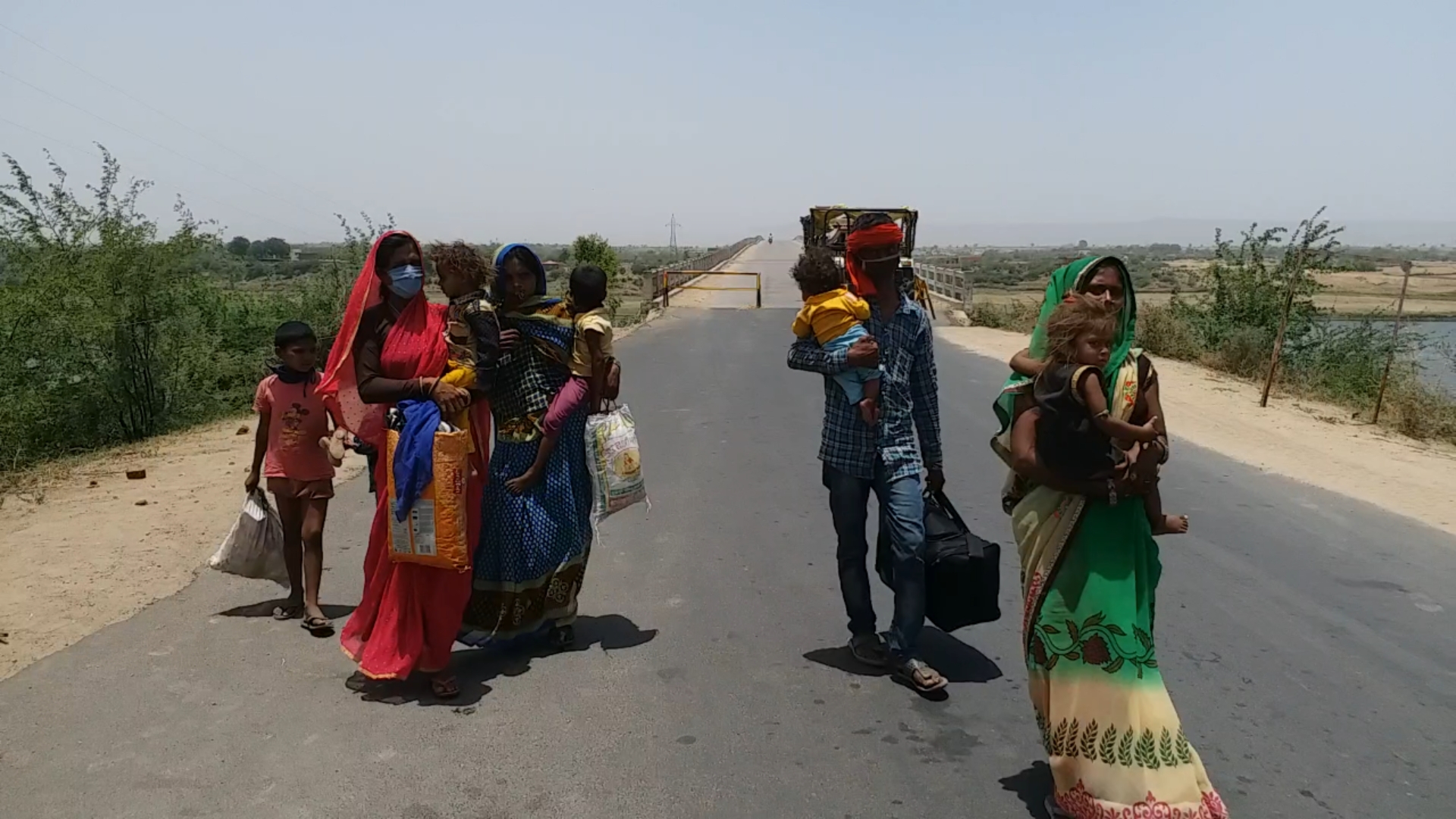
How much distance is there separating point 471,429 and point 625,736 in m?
1.39

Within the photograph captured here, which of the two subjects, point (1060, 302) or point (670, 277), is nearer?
point (1060, 302)

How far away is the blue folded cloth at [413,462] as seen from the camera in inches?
167

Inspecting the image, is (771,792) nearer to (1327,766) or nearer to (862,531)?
(862,531)

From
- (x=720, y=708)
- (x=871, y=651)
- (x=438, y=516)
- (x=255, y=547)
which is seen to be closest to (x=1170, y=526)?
(x=871, y=651)

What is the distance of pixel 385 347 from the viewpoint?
4309 mm

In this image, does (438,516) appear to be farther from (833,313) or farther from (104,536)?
(104,536)

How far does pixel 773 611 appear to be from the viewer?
213 inches

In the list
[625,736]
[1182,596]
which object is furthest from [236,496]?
[1182,596]

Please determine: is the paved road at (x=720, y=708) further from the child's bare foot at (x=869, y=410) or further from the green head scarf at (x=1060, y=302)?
the green head scarf at (x=1060, y=302)

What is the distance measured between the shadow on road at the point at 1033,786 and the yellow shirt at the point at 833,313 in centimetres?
179

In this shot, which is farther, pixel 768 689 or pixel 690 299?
pixel 690 299

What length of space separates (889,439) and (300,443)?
9.40ft

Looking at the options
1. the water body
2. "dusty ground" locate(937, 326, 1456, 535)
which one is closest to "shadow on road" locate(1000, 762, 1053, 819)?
"dusty ground" locate(937, 326, 1456, 535)

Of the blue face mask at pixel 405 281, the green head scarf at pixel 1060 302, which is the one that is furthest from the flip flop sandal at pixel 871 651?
the blue face mask at pixel 405 281
